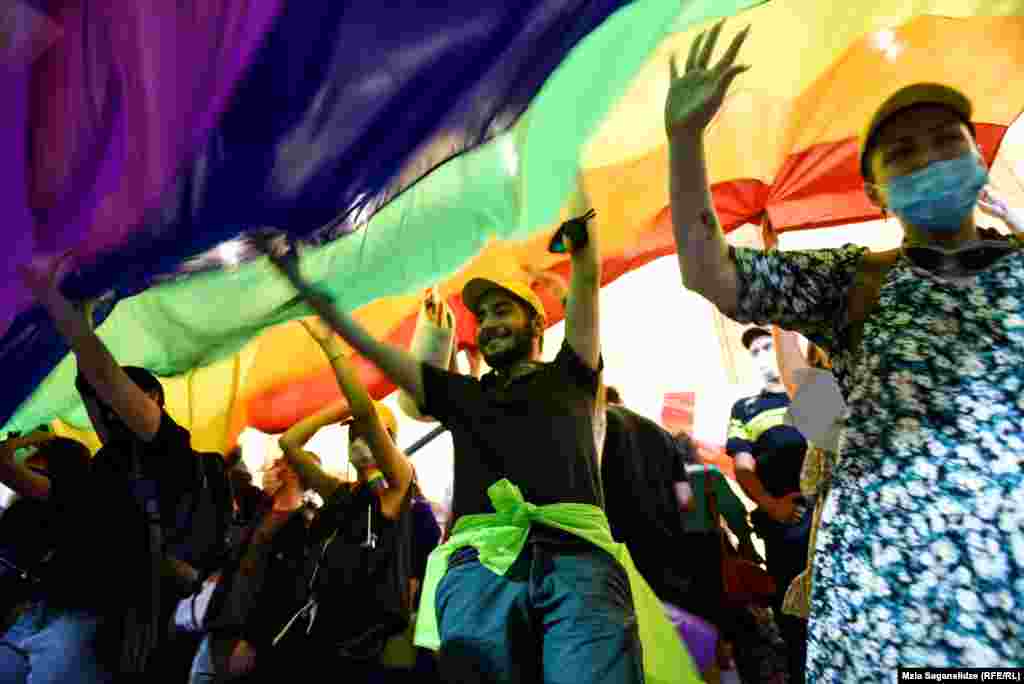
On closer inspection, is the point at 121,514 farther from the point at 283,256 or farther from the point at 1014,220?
the point at 1014,220

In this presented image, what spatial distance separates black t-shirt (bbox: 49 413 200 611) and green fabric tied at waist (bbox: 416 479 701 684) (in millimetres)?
848

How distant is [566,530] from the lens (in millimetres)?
1461

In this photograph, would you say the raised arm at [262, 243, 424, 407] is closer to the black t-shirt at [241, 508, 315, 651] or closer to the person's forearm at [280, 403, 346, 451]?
the person's forearm at [280, 403, 346, 451]

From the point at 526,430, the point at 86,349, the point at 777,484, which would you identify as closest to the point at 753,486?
the point at 777,484

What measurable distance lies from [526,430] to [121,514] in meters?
1.23

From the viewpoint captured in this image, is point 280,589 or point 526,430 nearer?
point 526,430

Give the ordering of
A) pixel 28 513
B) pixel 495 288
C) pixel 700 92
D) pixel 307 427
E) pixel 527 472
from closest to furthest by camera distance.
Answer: pixel 700 92
pixel 527 472
pixel 495 288
pixel 28 513
pixel 307 427

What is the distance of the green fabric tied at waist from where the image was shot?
4.74 feet

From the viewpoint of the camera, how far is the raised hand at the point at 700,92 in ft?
3.63

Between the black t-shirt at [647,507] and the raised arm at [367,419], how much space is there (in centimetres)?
84

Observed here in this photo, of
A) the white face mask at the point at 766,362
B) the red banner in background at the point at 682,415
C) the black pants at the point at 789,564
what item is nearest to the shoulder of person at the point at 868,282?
the black pants at the point at 789,564

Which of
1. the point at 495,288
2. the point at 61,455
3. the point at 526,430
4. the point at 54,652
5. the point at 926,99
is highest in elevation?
the point at 926,99

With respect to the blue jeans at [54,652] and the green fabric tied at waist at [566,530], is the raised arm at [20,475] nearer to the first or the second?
the blue jeans at [54,652]

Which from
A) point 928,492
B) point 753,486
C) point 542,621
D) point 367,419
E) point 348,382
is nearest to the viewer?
point 928,492
